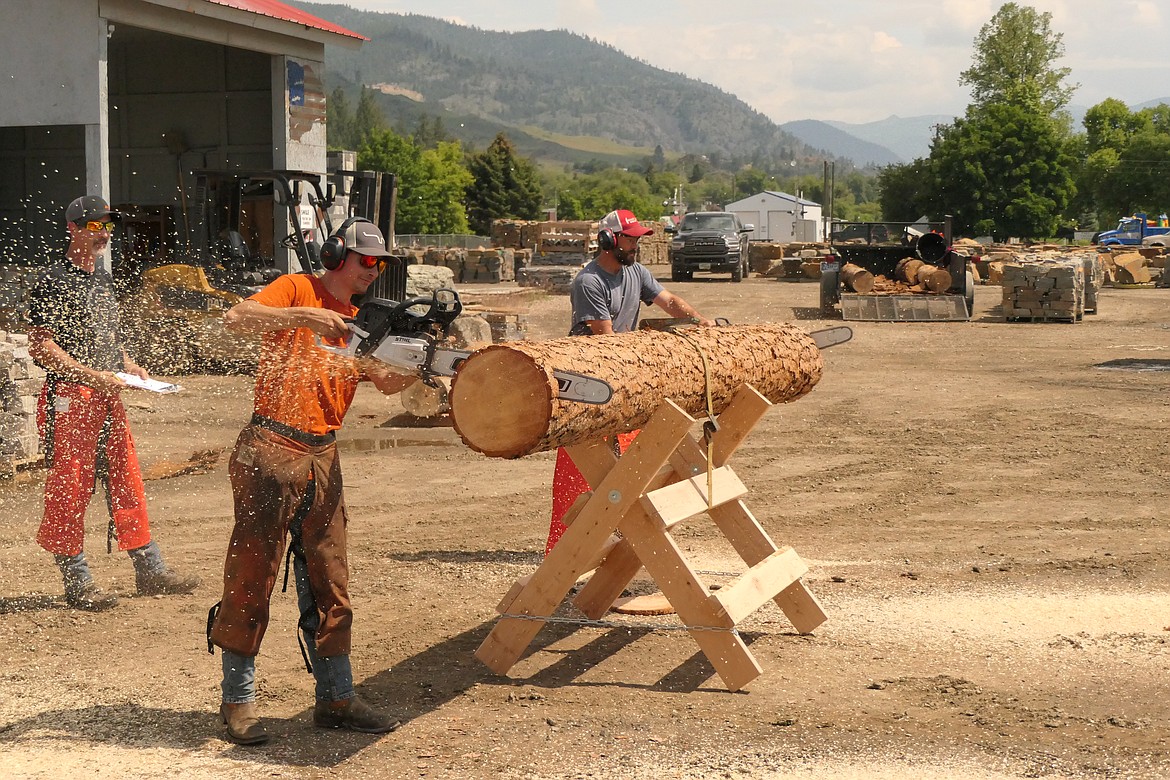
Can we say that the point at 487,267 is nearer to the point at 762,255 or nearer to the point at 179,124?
the point at 762,255

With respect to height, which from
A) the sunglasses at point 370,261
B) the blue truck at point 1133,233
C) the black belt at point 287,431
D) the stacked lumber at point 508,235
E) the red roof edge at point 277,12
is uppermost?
the red roof edge at point 277,12

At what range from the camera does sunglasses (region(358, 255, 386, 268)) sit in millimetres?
4664

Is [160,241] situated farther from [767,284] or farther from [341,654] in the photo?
[341,654]

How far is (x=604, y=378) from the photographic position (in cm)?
504

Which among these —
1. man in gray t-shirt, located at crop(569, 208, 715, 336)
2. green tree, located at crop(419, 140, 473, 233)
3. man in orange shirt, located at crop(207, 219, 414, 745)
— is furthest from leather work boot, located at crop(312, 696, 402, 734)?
green tree, located at crop(419, 140, 473, 233)

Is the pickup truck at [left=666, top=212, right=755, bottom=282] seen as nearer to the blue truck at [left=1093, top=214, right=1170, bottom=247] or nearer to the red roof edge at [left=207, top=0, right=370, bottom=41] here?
the red roof edge at [left=207, top=0, right=370, bottom=41]

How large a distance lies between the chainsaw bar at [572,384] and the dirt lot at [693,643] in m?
1.25

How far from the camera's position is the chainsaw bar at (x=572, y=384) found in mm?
4664

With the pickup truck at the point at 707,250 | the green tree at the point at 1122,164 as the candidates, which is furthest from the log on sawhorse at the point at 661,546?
the green tree at the point at 1122,164

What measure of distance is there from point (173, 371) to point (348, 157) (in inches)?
391

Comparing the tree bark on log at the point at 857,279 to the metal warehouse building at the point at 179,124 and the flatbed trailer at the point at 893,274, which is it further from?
the metal warehouse building at the point at 179,124

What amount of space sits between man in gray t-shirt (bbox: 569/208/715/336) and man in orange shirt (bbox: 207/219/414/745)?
181 cm

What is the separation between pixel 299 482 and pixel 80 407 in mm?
2110

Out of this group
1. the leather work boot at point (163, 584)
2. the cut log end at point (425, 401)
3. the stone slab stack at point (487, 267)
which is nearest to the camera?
the leather work boot at point (163, 584)
